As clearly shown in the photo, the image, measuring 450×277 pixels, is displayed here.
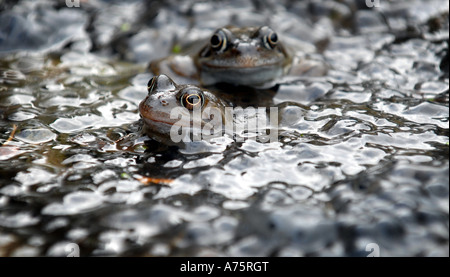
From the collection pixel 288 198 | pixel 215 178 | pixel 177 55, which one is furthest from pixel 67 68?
pixel 288 198

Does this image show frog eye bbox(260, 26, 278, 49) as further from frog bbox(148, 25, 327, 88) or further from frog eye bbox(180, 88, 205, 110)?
frog eye bbox(180, 88, 205, 110)

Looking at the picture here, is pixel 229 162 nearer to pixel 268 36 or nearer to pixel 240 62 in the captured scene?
pixel 240 62

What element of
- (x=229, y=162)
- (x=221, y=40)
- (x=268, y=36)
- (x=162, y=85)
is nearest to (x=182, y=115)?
(x=162, y=85)

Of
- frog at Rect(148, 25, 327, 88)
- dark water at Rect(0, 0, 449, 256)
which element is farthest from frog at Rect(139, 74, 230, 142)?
frog at Rect(148, 25, 327, 88)

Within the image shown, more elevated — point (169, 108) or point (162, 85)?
point (162, 85)

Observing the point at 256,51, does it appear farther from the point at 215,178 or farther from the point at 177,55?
the point at 215,178

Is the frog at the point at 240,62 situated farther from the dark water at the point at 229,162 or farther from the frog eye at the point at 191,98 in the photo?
the frog eye at the point at 191,98
